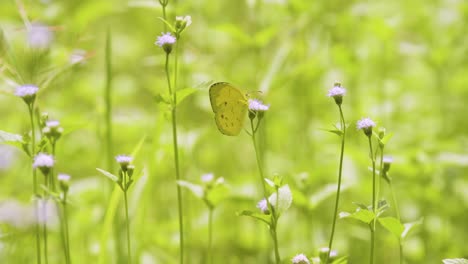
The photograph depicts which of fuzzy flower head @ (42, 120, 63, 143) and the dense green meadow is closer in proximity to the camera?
fuzzy flower head @ (42, 120, 63, 143)

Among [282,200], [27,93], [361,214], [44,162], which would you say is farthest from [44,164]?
[361,214]

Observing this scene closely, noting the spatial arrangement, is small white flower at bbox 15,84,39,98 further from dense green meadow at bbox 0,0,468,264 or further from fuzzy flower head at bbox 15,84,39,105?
dense green meadow at bbox 0,0,468,264

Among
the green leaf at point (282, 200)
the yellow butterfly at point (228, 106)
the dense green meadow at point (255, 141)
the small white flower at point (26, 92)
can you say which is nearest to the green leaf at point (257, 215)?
the green leaf at point (282, 200)

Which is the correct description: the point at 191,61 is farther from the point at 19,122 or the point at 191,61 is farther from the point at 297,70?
the point at 19,122

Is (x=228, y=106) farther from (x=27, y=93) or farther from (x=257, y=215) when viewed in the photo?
(x=27, y=93)

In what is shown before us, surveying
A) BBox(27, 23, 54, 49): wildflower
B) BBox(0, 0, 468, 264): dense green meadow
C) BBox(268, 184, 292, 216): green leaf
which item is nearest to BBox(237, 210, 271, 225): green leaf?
BBox(268, 184, 292, 216): green leaf

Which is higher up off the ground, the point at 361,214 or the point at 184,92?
the point at 184,92

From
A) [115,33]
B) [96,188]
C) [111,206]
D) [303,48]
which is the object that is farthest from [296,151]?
[115,33]
